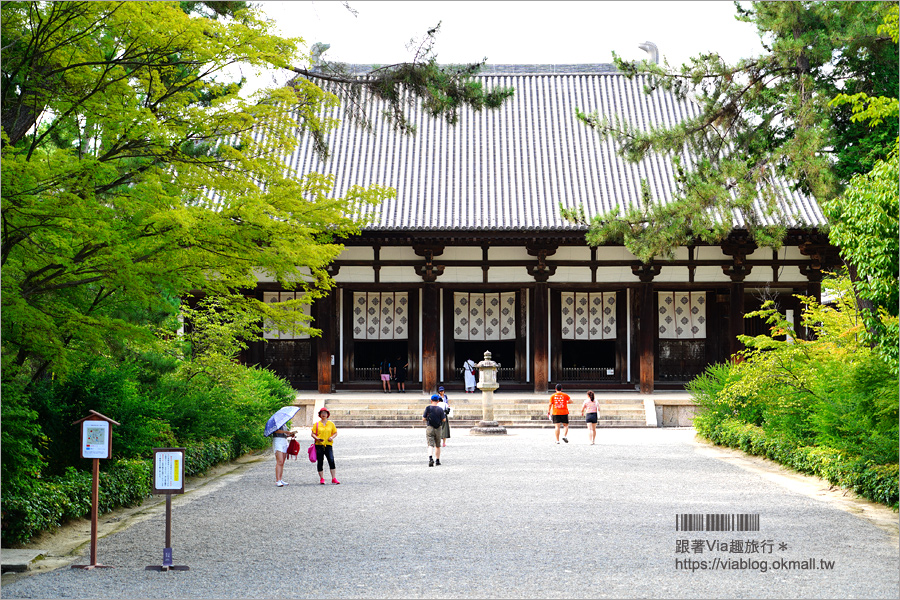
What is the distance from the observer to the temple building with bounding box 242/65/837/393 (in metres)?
22.1

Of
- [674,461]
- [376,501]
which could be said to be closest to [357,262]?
[674,461]

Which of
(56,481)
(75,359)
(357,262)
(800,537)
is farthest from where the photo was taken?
(357,262)

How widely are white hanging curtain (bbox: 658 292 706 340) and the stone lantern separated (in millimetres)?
7350

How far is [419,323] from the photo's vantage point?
2359 cm

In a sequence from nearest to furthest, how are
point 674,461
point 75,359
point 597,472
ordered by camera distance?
1. point 75,359
2. point 597,472
3. point 674,461

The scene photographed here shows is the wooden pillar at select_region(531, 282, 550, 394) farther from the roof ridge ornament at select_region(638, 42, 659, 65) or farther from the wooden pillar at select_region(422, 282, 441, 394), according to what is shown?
the roof ridge ornament at select_region(638, 42, 659, 65)

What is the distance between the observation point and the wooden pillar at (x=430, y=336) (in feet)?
72.2

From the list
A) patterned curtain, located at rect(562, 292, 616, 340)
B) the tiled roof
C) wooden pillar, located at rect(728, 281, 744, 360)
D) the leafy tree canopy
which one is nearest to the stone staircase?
patterned curtain, located at rect(562, 292, 616, 340)

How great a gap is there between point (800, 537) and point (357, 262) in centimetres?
1638

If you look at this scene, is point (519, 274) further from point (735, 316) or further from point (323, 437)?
point (323, 437)

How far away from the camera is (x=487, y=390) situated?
18.3 m

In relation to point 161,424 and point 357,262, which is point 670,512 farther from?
point 357,262

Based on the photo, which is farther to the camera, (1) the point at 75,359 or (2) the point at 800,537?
(1) the point at 75,359

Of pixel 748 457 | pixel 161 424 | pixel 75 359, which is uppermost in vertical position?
pixel 75 359
